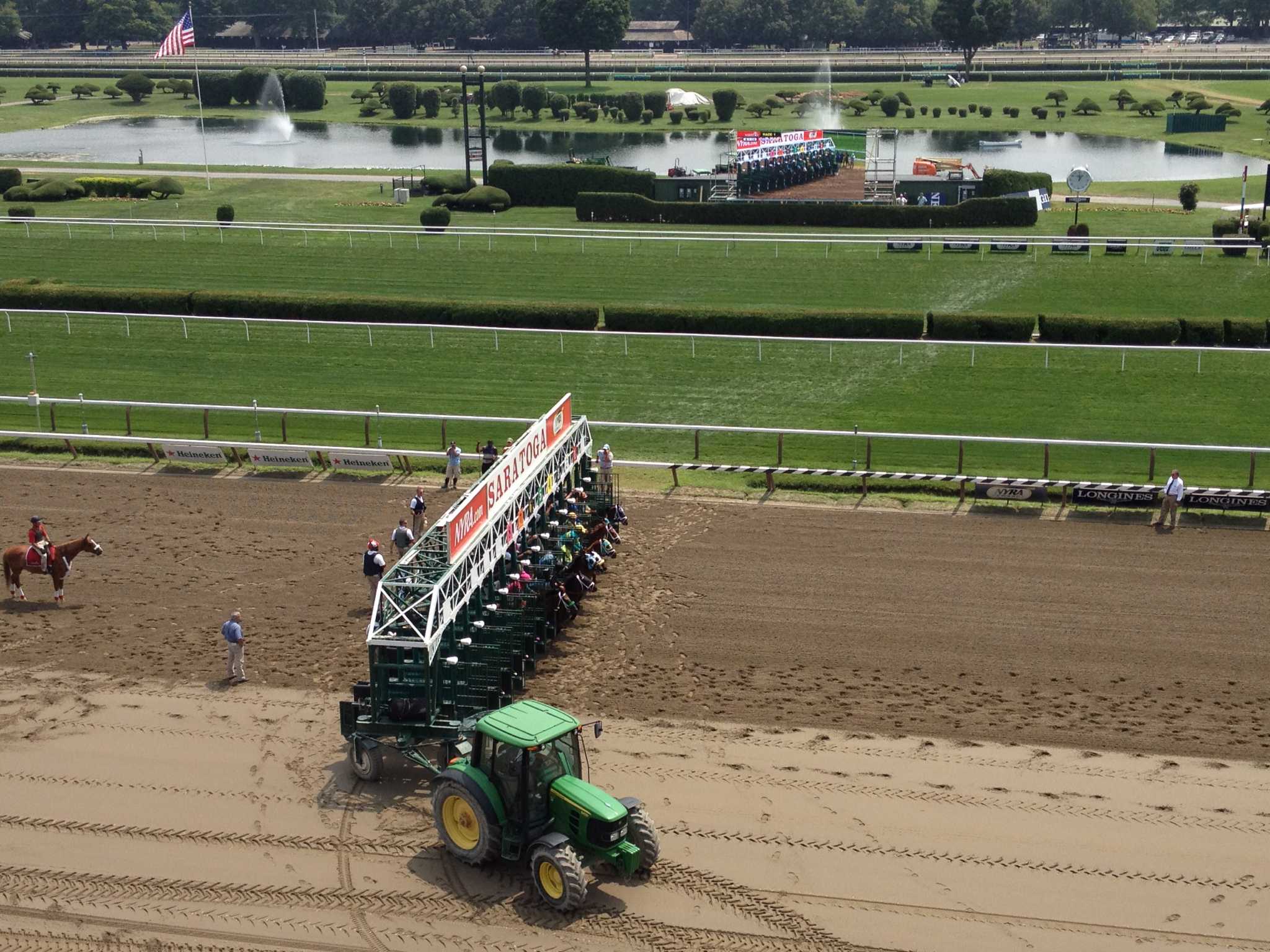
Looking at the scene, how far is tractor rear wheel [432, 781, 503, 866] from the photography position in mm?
10234

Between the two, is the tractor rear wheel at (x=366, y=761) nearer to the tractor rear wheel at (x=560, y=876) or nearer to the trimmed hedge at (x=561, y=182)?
the tractor rear wheel at (x=560, y=876)

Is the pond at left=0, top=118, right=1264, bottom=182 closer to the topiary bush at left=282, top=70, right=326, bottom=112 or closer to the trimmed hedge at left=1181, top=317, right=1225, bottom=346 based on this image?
the topiary bush at left=282, top=70, right=326, bottom=112

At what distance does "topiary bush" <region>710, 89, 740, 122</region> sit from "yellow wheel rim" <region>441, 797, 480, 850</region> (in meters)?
65.6

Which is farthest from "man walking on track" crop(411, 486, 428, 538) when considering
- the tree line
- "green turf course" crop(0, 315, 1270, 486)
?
the tree line

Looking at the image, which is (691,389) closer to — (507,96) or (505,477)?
(505,477)

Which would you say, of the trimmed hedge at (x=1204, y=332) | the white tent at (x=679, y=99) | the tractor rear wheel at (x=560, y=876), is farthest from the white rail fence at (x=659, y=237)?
the white tent at (x=679, y=99)

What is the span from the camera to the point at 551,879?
32.7 feet

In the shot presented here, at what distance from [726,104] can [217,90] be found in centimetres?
2980

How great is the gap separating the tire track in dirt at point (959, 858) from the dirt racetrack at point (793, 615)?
6.48 feet

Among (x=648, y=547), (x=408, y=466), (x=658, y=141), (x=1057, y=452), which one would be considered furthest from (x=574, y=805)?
(x=658, y=141)

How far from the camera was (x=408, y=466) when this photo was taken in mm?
20578

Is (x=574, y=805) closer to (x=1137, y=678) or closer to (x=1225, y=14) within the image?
(x=1137, y=678)

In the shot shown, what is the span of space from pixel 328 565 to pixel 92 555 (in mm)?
2839

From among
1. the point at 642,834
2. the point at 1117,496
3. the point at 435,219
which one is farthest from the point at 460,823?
the point at 435,219
